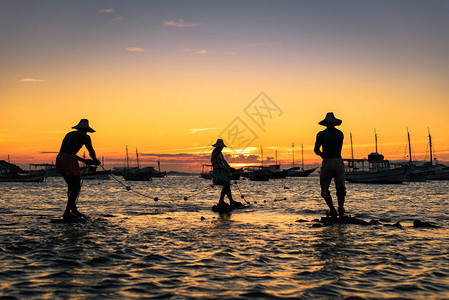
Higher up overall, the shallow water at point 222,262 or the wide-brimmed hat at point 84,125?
the wide-brimmed hat at point 84,125

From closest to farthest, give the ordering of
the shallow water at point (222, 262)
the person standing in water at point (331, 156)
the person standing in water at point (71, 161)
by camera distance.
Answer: the shallow water at point (222, 262), the person standing in water at point (71, 161), the person standing in water at point (331, 156)

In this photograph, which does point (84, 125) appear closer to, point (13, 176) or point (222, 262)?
point (222, 262)

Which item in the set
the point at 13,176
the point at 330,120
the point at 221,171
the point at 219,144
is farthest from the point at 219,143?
the point at 13,176

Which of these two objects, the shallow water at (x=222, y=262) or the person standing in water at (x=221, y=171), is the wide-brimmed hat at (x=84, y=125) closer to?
the shallow water at (x=222, y=262)

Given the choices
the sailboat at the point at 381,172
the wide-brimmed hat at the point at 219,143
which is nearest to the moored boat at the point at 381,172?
the sailboat at the point at 381,172

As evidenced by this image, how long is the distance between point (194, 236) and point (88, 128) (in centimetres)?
482

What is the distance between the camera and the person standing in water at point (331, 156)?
1067cm

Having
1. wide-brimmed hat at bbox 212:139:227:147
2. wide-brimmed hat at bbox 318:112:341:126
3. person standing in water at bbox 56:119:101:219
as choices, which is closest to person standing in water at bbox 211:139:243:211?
wide-brimmed hat at bbox 212:139:227:147

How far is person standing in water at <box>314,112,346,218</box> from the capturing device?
35.0ft

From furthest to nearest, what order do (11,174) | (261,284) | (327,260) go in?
(11,174)
(327,260)
(261,284)

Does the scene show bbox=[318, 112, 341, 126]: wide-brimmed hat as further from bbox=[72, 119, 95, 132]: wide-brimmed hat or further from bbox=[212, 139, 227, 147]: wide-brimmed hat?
bbox=[72, 119, 95, 132]: wide-brimmed hat

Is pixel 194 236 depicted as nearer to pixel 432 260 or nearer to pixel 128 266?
pixel 128 266

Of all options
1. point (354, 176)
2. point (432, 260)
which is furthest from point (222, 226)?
point (354, 176)

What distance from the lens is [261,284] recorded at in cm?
464
